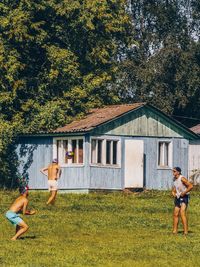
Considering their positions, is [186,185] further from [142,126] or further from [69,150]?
[142,126]

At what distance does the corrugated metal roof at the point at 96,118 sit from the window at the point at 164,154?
2.74 metres

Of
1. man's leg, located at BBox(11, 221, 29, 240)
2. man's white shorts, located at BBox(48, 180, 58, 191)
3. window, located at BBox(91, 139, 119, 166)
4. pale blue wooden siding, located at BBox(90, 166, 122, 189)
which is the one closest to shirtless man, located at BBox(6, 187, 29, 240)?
man's leg, located at BBox(11, 221, 29, 240)

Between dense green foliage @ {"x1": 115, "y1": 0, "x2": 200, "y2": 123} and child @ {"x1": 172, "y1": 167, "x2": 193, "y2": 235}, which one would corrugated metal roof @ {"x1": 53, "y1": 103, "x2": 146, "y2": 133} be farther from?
child @ {"x1": 172, "y1": 167, "x2": 193, "y2": 235}

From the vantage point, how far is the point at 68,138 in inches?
1868

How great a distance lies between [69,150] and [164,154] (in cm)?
532

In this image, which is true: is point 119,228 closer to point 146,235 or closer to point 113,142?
point 146,235

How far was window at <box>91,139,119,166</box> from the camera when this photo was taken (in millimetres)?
46719

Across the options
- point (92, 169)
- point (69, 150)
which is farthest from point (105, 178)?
point (69, 150)

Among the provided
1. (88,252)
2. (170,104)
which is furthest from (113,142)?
(88,252)

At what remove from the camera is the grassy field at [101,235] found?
21.4 meters

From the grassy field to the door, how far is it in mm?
6981

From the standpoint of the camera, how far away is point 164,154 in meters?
49.6

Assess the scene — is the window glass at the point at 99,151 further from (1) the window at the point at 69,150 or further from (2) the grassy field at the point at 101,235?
(2) the grassy field at the point at 101,235

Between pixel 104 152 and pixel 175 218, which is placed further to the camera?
pixel 104 152
